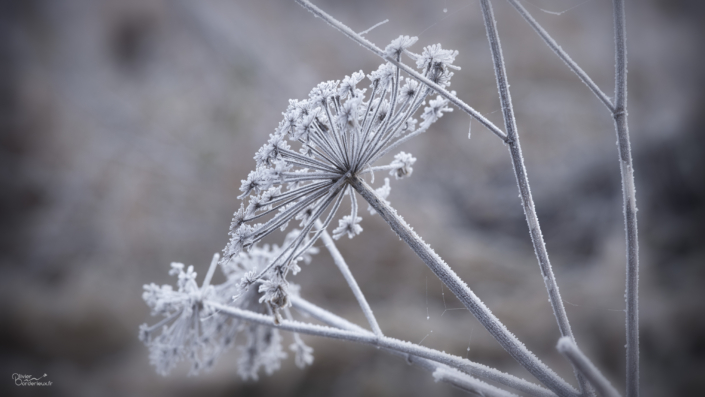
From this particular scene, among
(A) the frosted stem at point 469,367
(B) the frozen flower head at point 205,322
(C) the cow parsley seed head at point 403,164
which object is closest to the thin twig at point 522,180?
(A) the frosted stem at point 469,367

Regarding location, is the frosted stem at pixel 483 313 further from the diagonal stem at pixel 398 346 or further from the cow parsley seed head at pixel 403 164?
the cow parsley seed head at pixel 403 164

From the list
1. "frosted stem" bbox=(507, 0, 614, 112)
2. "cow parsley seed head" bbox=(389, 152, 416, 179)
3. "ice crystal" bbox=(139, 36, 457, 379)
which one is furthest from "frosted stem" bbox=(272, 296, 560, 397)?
"frosted stem" bbox=(507, 0, 614, 112)

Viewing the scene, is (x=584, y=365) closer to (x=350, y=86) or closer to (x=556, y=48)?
(x=556, y=48)

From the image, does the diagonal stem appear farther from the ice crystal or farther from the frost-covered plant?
the ice crystal

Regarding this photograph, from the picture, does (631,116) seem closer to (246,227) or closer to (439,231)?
(439,231)

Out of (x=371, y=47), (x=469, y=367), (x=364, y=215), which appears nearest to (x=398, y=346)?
(x=469, y=367)

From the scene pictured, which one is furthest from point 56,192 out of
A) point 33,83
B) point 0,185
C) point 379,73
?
point 379,73
